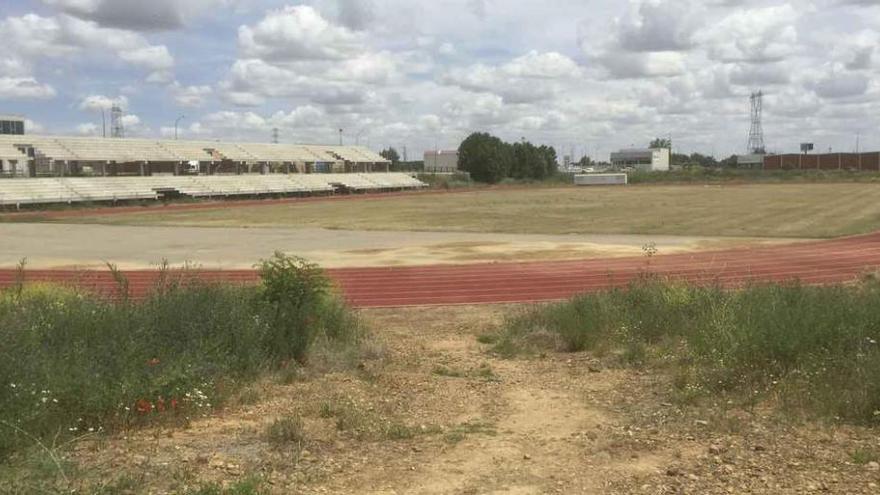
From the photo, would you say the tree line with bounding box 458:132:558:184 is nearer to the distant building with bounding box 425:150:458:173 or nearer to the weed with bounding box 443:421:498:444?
the distant building with bounding box 425:150:458:173

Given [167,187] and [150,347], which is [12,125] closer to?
[167,187]

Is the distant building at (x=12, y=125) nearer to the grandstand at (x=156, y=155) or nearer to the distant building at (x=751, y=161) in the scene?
the grandstand at (x=156, y=155)

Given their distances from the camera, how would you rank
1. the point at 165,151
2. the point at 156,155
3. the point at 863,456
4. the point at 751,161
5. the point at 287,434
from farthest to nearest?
the point at 751,161 → the point at 165,151 → the point at 156,155 → the point at 287,434 → the point at 863,456

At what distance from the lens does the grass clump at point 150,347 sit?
6.62 m

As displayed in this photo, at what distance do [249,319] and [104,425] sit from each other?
9.20 feet

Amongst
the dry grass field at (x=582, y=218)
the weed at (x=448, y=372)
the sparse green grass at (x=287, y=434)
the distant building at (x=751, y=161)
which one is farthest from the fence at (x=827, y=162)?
the sparse green grass at (x=287, y=434)

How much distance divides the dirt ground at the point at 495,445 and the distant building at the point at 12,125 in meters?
125

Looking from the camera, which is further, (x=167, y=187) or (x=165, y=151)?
(x=165, y=151)

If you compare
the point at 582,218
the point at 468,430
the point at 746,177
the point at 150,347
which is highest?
the point at 746,177

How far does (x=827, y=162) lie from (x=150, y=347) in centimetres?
16117

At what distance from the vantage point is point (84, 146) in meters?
71.7

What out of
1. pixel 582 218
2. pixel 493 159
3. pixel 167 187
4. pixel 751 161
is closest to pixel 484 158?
pixel 493 159

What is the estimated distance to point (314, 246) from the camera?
95.3 ft

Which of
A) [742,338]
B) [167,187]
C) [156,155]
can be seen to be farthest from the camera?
[156,155]
